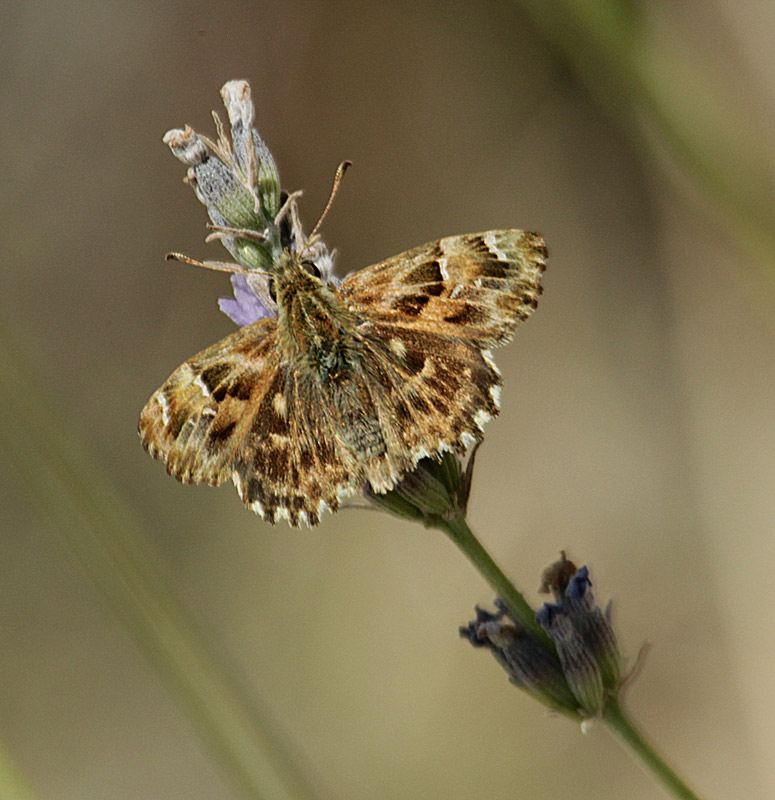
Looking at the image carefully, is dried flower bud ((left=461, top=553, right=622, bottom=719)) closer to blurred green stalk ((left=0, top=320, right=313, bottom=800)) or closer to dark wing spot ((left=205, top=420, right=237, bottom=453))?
dark wing spot ((left=205, top=420, right=237, bottom=453))

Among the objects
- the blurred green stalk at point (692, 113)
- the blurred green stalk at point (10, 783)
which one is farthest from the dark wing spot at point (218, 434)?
the blurred green stalk at point (692, 113)

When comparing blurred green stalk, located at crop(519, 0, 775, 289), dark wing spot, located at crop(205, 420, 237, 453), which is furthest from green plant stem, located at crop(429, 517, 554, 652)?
blurred green stalk, located at crop(519, 0, 775, 289)

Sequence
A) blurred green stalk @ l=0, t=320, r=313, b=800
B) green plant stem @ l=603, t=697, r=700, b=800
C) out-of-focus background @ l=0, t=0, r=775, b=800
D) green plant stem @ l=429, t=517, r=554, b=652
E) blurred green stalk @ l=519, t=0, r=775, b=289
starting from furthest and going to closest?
out-of-focus background @ l=0, t=0, r=775, b=800 → blurred green stalk @ l=0, t=320, r=313, b=800 → blurred green stalk @ l=519, t=0, r=775, b=289 → green plant stem @ l=429, t=517, r=554, b=652 → green plant stem @ l=603, t=697, r=700, b=800

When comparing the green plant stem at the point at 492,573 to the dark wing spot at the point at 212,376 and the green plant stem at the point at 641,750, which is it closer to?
the green plant stem at the point at 641,750

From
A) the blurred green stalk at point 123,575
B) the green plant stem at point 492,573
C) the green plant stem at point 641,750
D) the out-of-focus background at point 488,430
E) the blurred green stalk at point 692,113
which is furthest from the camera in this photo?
the out-of-focus background at point 488,430

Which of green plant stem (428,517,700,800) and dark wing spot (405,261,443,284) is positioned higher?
dark wing spot (405,261,443,284)

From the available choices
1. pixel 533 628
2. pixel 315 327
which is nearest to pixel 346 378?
pixel 315 327

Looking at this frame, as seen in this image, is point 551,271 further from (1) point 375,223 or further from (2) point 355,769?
(2) point 355,769
